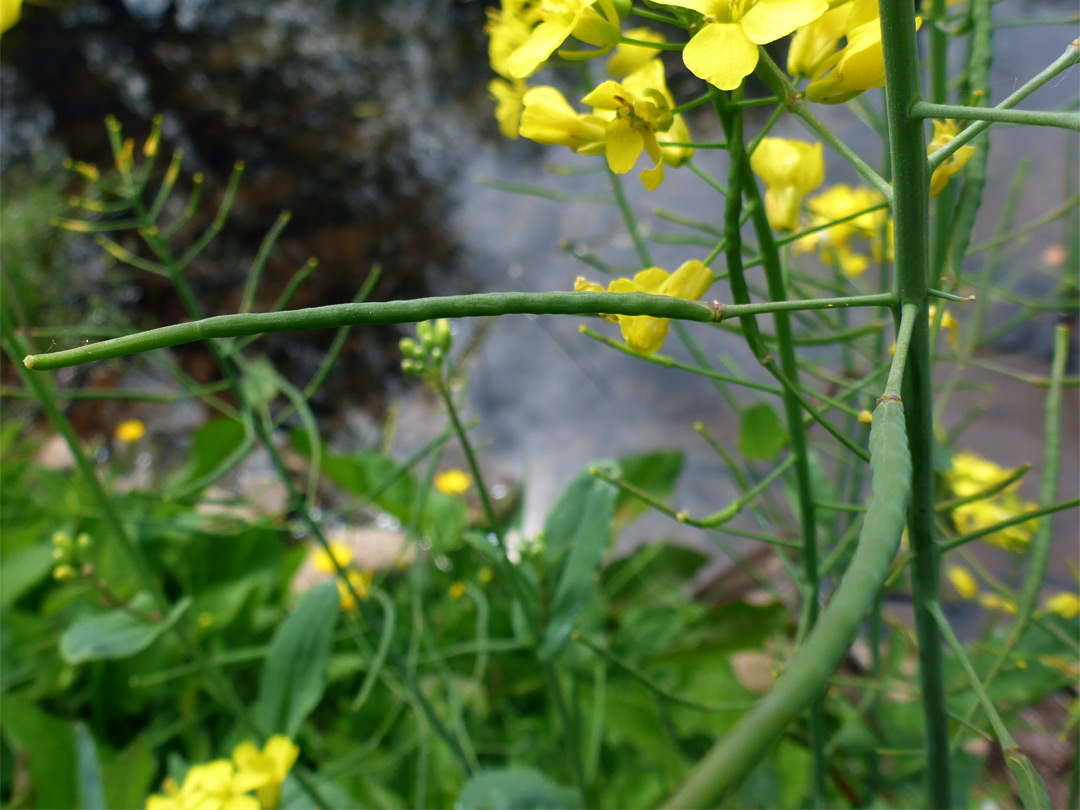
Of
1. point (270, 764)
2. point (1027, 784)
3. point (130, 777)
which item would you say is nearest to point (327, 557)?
point (130, 777)

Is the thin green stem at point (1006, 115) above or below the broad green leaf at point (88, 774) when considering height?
above

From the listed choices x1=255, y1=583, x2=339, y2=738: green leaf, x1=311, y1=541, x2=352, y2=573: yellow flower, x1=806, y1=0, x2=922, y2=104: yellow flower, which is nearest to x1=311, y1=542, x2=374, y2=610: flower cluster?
x1=311, y1=541, x2=352, y2=573: yellow flower

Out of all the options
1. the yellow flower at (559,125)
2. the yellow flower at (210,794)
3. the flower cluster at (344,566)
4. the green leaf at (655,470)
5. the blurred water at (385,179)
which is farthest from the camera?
the blurred water at (385,179)

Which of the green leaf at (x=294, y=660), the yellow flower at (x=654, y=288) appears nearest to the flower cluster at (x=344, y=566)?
the green leaf at (x=294, y=660)

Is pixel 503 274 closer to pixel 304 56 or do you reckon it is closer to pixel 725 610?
pixel 304 56

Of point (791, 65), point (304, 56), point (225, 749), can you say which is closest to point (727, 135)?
point (791, 65)

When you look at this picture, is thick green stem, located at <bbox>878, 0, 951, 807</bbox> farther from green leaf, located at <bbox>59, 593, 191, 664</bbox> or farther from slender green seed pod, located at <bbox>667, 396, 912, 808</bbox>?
green leaf, located at <bbox>59, 593, 191, 664</bbox>

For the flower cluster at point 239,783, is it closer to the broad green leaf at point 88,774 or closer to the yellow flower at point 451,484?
the broad green leaf at point 88,774
